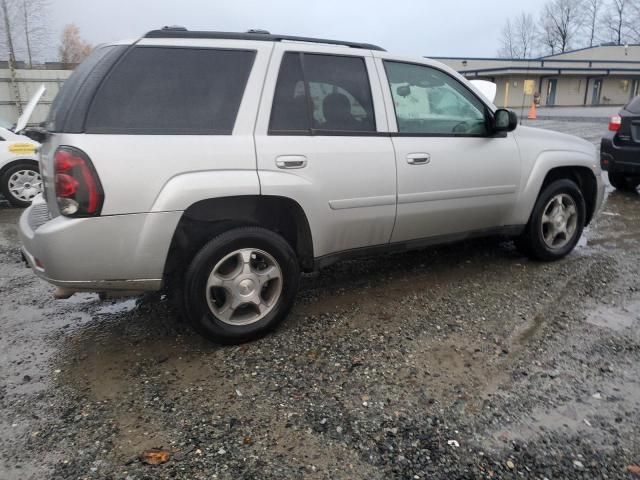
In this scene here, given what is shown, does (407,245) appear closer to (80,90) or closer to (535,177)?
(535,177)

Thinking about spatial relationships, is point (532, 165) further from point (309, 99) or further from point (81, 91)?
point (81, 91)

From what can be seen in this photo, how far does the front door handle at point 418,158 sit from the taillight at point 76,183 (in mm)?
2130

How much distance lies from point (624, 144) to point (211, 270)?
7331mm

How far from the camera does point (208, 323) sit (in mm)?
3207

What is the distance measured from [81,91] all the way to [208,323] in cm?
155

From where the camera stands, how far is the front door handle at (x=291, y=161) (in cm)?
325

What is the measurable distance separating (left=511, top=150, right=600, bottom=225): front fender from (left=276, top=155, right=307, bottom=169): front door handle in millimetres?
2194

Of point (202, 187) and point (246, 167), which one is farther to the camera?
point (246, 167)

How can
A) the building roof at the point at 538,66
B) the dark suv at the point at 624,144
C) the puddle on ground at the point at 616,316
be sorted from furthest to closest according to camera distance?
the building roof at the point at 538,66 → the dark suv at the point at 624,144 → the puddle on ground at the point at 616,316

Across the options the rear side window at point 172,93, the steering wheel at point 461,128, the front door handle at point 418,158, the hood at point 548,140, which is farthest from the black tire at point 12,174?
the hood at point 548,140

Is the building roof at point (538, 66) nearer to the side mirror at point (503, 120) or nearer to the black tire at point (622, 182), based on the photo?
the black tire at point (622, 182)

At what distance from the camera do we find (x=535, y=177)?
4.52 m

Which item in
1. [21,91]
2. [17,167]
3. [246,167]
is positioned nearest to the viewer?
[246,167]

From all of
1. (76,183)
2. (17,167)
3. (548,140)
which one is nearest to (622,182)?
(548,140)
